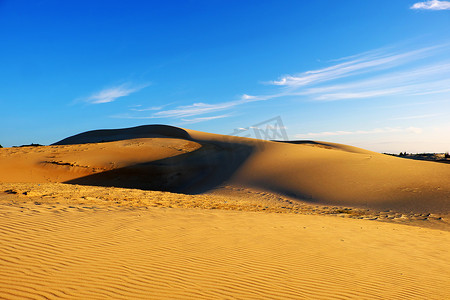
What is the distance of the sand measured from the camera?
4324 mm

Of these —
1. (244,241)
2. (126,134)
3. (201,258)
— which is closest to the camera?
(201,258)

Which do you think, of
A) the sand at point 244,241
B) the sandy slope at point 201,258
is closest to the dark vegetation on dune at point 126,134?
the sand at point 244,241

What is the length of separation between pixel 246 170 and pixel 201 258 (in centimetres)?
1509

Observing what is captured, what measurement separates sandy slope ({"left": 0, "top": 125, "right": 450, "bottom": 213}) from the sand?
15cm

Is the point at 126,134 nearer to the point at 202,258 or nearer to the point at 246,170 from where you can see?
the point at 246,170

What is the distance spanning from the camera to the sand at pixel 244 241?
4324mm

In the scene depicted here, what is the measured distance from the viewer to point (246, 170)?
20.4 meters

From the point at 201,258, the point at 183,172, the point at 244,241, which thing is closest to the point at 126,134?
the point at 183,172

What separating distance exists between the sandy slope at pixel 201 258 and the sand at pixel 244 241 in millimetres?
22

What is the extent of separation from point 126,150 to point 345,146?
28.7 m

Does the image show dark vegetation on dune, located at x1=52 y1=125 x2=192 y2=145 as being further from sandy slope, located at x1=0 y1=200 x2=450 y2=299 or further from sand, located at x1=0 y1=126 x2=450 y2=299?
sandy slope, located at x1=0 y1=200 x2=450 y2=299

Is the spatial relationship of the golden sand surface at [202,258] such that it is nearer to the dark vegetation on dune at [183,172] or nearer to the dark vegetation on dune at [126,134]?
the dark vegetation on dune at [183,172]

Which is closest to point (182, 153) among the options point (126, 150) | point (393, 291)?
point (126, 150)

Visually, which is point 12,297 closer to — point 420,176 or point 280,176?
point 280,176
